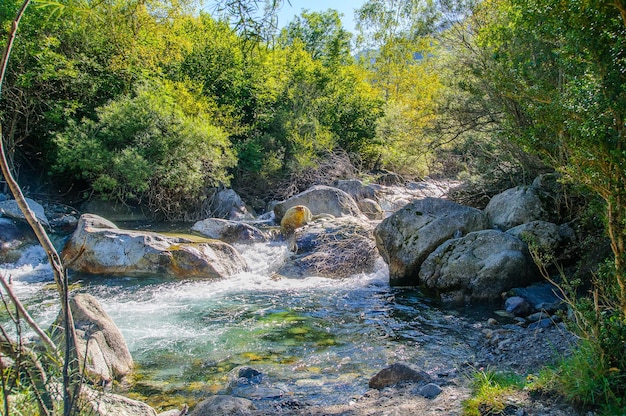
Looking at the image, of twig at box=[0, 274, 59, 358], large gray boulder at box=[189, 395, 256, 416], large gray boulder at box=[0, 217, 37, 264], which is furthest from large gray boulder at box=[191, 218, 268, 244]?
twig at box=[0, 274, 59, 358]

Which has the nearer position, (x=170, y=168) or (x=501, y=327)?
(x=501, y=327)

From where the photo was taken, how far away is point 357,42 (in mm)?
33406

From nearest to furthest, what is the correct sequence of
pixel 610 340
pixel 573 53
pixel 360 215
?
pixel 610 340
pixel 573 53
pixel 360 215

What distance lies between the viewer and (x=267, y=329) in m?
7.45

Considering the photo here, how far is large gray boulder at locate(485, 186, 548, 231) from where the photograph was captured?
9.70 m

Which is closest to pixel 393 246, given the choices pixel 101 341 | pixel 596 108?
pixel 101 341

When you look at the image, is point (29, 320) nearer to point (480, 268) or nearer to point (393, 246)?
point (480, 268)

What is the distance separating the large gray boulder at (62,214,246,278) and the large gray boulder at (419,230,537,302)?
14.9 feet

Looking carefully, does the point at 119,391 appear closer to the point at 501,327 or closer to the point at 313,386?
the point at 313,386

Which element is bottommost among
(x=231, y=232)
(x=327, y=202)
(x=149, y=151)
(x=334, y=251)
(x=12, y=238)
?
(x=334, y=251)

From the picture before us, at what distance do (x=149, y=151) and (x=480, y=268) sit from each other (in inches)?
389

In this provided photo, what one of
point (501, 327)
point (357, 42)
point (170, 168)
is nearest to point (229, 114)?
point (170, 168)

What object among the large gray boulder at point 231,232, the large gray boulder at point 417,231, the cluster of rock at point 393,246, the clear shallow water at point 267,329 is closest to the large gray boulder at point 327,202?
the cluster of rock at point 393,246

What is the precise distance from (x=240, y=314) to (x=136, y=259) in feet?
10.9
